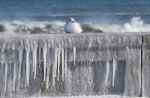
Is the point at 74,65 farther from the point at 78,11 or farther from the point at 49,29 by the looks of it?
the point at 78,11

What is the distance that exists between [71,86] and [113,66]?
61 cm

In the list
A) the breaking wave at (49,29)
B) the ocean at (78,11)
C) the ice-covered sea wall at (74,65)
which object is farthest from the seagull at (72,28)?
the ocean at (78,11)

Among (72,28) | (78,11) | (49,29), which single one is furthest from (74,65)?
(78,11)

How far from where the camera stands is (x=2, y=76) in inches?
295

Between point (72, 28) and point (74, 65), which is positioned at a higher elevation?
point (72, 28)

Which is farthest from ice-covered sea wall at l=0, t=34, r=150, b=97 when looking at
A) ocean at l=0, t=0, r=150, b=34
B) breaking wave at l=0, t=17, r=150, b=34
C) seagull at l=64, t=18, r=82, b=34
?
ocean at l=0, t=0, r=150, b=34

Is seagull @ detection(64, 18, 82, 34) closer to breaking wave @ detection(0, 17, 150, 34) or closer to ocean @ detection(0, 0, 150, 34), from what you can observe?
breaking wave @ detection(0, 17, 150, 34)

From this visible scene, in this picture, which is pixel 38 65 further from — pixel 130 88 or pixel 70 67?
pixel 130 88

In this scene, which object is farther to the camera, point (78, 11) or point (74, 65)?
point (78, 11)

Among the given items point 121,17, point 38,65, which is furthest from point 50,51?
point 121,17

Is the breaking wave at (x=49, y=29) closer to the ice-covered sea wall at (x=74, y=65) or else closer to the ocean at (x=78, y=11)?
the ocean at (x=78, y=11)

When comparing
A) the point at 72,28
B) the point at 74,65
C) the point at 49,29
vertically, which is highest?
the point at 49,29

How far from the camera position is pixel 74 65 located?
757 centimetres

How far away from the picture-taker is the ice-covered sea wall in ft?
24.6
